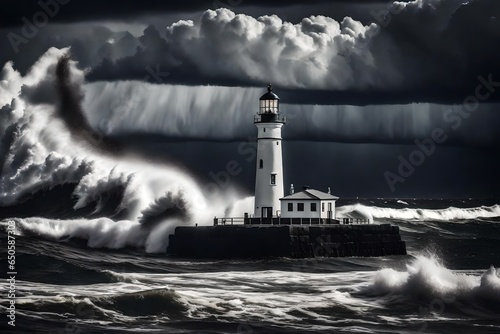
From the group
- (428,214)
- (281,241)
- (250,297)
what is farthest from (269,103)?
(428,214)

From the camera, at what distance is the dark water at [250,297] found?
2892 centimetres

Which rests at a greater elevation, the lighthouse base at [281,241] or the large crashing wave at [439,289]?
the lighthouse base at [281,241]

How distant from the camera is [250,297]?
109 ft

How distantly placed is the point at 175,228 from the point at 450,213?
56098mm

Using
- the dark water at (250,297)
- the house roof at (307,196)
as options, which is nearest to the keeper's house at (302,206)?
the house roof at (307,196)

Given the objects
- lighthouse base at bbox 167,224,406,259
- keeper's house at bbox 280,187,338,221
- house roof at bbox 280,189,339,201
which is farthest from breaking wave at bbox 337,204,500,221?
keeper's house at bbox 280,187,338,221

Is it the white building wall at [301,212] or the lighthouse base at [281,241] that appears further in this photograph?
the white building wall at [301,212]

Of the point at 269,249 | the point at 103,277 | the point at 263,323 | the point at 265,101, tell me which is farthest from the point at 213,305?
the point at 265,101

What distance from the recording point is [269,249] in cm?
4519

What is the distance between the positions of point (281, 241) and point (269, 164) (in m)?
3.98

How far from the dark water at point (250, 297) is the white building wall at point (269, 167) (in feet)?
12.9

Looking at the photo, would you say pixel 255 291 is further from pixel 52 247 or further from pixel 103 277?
pixel 52 247

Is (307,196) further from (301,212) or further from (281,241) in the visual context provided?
(281,241)

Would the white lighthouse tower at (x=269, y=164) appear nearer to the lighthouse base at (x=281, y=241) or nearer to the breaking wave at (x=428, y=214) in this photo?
the lighthouse base at (x=281, y=241)
